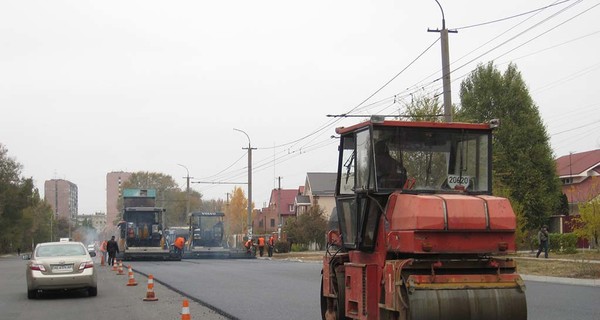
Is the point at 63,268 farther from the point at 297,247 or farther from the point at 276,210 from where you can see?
the point at 276,210

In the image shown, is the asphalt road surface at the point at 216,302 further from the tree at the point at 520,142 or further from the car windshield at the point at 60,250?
the tree at the point at 520,142

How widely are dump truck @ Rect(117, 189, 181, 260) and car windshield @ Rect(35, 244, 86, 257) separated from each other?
89.5 feet

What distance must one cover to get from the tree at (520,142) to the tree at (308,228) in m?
18.5

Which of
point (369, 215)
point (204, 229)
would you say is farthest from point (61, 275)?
point (204, 229)

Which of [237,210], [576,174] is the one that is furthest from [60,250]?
[237,210]

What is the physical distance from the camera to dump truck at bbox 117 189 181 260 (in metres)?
46.2

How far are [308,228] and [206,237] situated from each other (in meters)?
Result: 13.3

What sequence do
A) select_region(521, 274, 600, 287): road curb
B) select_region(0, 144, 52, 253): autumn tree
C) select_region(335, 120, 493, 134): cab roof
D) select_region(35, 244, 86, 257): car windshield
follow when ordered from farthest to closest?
1. select_region(0, 144, 52, 253): autumn tree
2. select_region(521, 274, 600, 287): road curb
3. select_region(35, 244, 86, 257): car windshield
4. select_region(335, 120, 493, 134): cab roof

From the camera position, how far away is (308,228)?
63969 mm

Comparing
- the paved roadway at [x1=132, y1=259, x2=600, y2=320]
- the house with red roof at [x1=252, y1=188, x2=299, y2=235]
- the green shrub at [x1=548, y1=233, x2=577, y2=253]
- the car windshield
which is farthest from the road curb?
the house with red roof at [x1=252, y1=188, x2=299, y2=235]

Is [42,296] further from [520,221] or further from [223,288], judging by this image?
[520,221]

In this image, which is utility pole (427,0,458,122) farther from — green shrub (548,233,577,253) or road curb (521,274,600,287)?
green shrub (548,233,577,253)

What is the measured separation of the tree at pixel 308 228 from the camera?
64000mm

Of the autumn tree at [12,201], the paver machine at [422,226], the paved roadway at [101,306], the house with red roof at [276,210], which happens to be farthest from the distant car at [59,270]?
the house with red roof at [276,210]
